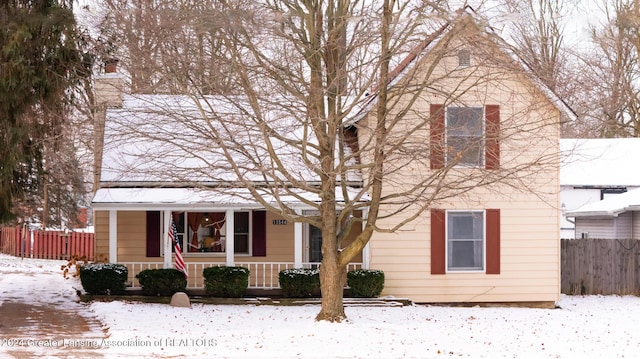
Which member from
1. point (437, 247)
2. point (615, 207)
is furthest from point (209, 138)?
point (615, 207)

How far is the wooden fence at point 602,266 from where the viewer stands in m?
25.5

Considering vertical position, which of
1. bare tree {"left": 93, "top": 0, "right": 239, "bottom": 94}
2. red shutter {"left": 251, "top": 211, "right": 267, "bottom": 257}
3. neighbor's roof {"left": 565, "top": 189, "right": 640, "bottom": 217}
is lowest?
red shutter {"left": 251, "top": 211, "right": 267, "bottom": 257}

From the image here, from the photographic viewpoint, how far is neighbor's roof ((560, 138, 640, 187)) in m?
37.5

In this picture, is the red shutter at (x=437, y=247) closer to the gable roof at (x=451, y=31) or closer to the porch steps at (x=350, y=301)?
the porch steps at (x=350, y=301)

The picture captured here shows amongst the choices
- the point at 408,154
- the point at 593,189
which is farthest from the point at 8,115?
the point at 593,189

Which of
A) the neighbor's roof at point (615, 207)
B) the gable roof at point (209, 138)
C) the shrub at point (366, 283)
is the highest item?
the gable roof at point (209, 138)

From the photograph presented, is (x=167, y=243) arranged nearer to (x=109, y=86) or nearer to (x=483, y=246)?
(x=109, y=86)

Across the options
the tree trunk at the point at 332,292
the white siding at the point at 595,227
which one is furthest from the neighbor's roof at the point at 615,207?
the tree trunk at the point at 332,292

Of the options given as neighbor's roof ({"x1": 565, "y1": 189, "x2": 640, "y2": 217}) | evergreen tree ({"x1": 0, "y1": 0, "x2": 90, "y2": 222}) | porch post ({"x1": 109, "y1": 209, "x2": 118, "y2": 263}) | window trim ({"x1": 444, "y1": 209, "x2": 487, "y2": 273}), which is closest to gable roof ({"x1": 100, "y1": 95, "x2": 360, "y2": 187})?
porch post ({"x1": 109, "y1": 209, "x2": 118, "y2": 263})

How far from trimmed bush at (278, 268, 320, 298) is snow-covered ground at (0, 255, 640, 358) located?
20.9 inches

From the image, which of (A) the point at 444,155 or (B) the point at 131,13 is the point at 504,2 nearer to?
(A) the point at 444,155

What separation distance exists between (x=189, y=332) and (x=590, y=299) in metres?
13.5

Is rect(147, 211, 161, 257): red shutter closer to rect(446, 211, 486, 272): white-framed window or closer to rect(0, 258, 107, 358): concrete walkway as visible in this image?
rect(0, 258, 107, 358): concrete walkway

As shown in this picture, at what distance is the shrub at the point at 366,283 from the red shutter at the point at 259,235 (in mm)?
2726
